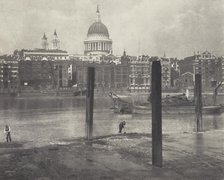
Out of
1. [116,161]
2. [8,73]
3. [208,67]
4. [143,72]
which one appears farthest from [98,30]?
[116,161]

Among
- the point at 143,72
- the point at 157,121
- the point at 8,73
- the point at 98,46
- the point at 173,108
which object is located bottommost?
the point at 173,108

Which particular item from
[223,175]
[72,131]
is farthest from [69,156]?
[72,131]

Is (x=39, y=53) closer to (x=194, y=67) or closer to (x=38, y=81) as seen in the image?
→ (x=38, y=81)

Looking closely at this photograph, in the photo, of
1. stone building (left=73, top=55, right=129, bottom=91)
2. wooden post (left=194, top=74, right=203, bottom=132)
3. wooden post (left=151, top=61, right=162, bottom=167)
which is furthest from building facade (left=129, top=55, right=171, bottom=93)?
wooden post (left=151, top=61, right=162, bottom=167)

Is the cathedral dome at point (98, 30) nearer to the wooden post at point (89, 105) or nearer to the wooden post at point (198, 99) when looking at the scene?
the wooden post at point (198, 99)

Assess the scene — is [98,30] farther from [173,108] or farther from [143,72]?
[173,108]

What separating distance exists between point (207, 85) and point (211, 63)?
584 centimetres

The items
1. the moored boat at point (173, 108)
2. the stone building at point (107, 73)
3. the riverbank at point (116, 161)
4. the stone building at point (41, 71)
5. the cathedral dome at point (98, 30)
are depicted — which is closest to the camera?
the riverbank at point (116, 161)

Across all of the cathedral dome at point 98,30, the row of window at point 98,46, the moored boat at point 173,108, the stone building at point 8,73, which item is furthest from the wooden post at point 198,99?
the row of window at point 98,46

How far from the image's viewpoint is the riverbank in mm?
9648

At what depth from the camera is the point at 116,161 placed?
11.1m

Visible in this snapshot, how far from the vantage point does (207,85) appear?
106 m

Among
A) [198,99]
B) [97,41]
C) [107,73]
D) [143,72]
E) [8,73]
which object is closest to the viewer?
[198,99]

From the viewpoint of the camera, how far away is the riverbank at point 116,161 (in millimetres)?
9648
